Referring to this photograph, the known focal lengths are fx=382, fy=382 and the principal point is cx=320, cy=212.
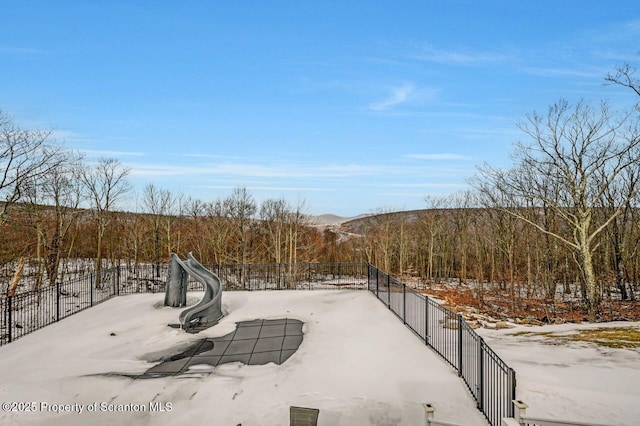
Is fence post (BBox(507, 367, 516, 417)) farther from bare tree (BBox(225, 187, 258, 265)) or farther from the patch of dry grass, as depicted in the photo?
bare tree (BBox(225, 187, 258, 265))

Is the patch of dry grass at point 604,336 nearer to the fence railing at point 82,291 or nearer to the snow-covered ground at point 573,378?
the snow-covered ground at point 573,378

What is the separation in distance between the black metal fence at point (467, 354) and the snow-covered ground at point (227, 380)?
→ 0.77 ft

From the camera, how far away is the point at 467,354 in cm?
742

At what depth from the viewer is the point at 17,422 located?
554 cm

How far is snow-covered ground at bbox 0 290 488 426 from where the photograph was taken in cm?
586

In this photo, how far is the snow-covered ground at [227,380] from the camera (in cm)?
586

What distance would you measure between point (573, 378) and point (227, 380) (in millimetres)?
6674

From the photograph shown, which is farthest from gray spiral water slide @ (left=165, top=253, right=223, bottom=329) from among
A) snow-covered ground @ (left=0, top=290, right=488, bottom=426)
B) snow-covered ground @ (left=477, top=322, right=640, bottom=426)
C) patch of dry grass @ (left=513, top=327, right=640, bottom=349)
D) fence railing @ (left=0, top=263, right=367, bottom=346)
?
patch of dry grass @ (left=513, top=327, right=640, bottom=349)

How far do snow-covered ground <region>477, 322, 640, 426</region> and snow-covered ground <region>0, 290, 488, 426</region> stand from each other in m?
1.36

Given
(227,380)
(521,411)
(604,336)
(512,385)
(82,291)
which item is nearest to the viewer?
(521,411)

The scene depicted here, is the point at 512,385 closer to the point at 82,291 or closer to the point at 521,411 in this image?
the point at 521,411

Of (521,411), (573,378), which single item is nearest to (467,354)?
(573,378)

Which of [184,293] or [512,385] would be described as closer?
[512,385]

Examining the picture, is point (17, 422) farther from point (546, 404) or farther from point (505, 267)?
point (505, 267)
